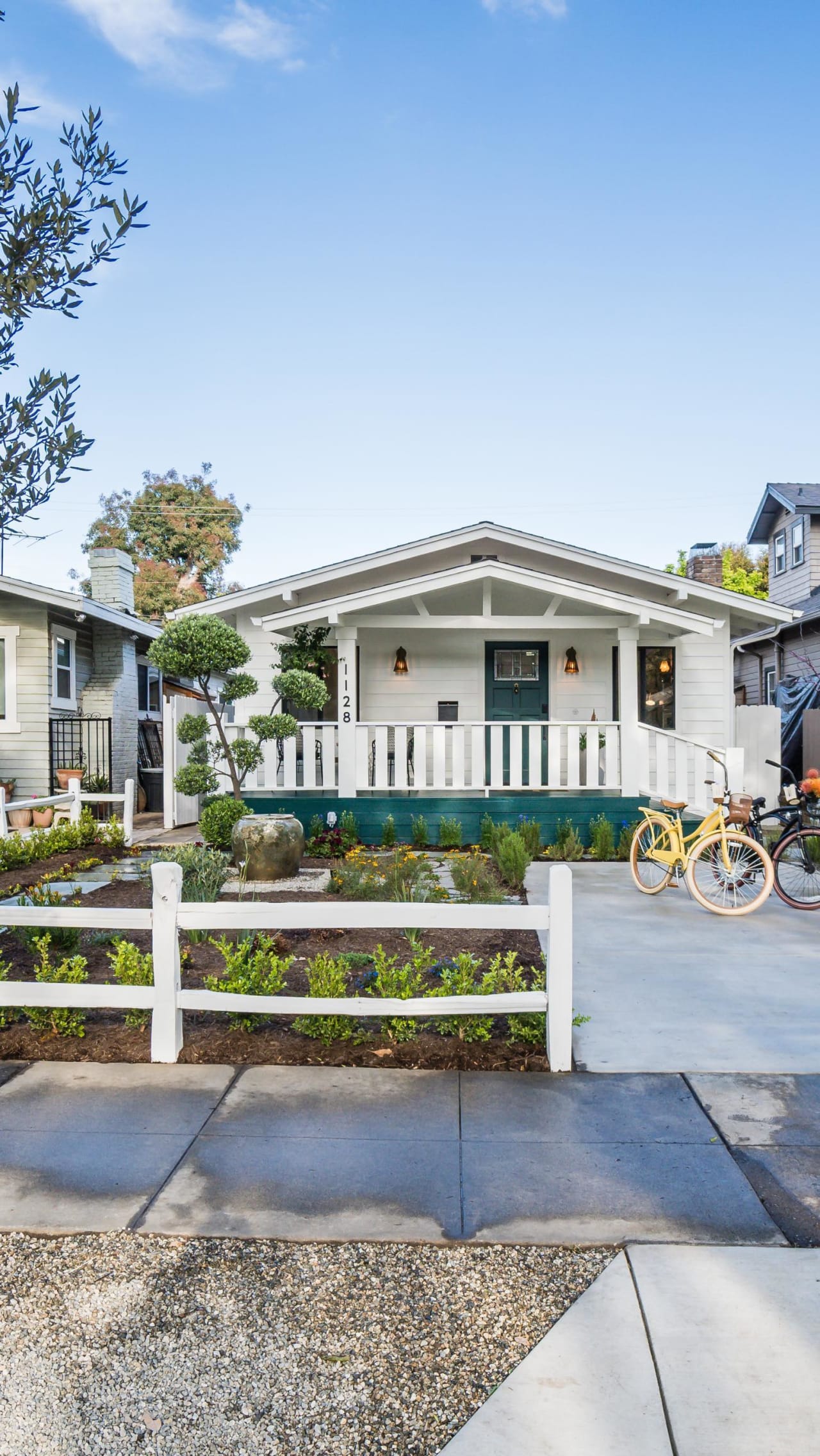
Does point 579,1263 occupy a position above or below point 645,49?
below

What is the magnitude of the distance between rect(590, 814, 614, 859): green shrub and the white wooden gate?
205 inches

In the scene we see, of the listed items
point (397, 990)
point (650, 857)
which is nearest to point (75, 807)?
point (650, 857)

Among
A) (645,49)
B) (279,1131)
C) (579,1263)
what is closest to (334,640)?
(645,49)

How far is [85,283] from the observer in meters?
3.72

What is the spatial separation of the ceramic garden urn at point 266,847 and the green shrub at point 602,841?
362 cm

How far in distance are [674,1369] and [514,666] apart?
11.4 meters

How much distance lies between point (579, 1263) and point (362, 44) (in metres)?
13.2

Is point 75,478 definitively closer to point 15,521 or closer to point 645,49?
point 15,521

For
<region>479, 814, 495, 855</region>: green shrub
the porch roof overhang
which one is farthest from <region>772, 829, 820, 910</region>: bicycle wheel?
the porch roof overhang

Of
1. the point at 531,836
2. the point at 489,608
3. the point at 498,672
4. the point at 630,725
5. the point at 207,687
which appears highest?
the point at 489,608

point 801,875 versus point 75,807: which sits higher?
point 75,807

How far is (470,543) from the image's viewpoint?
1249cm

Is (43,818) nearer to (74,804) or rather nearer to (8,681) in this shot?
(74,804)

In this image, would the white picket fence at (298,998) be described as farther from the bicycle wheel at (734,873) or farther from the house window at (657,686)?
the house window at (657,686)
